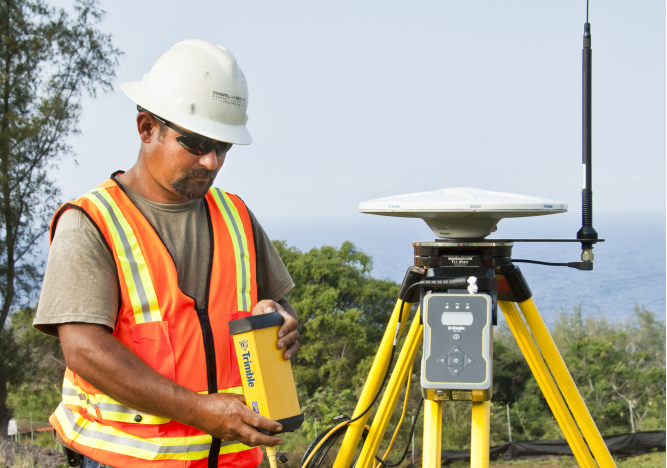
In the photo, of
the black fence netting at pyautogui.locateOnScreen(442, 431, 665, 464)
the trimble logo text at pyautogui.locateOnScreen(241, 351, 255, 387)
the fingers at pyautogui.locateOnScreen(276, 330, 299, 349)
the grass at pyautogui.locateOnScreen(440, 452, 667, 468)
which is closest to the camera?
the trimble logo text at pyautogui.locateOnScreen(241, 351, 255, 387)

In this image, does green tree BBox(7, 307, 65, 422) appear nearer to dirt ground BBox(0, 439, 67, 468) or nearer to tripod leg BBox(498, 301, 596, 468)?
dirt ground BBox(0, 439, 67, 468)

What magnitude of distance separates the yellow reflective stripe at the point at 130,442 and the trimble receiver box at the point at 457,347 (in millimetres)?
717

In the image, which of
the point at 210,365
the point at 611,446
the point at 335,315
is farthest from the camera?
the point at 335,315

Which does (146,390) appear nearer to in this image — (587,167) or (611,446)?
(587,167)

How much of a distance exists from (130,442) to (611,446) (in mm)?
5802

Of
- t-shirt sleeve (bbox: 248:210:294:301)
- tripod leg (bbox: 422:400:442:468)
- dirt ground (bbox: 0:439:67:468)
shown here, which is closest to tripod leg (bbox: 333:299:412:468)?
tripod leg (bbox: 422:400:442:468)

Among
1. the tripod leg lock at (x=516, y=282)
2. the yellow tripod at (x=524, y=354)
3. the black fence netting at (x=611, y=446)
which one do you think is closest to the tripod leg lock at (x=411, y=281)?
the yellow tripod at (x=524, y=354)

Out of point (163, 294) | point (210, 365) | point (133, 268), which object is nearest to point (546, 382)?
point (210, 365)

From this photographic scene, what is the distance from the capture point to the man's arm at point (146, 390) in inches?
61.1

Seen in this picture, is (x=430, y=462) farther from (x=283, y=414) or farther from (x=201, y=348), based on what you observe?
(x=201, y=348)

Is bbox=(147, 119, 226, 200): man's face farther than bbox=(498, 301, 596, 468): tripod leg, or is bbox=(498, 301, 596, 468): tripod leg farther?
bbox=(498, 301, 596, 468): tripod leg

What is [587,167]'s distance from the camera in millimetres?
1946

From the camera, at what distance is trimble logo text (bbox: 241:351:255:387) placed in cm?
165

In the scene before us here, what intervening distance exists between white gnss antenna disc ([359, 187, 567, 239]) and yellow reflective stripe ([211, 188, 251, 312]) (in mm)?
444
